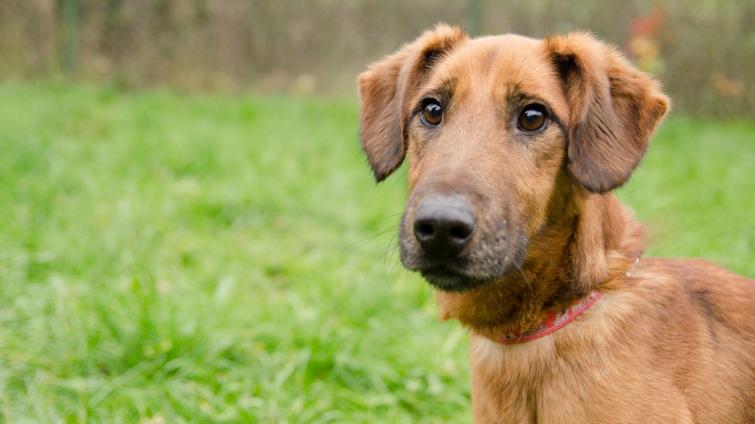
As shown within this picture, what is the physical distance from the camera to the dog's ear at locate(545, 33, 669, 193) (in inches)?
99.5

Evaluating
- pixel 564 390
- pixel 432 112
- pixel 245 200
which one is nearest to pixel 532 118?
pixel 432 112

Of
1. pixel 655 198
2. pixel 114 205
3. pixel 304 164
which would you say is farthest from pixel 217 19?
pixel 655 198

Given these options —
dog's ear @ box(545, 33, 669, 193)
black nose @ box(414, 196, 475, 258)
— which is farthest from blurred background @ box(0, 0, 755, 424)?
black nose @ box(414, 196, 475, 258)

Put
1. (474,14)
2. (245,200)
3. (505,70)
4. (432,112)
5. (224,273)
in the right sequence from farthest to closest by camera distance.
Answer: (474,14) < (245,200) < (224,273) < (432,112) < (505,70)

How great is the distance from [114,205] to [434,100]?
3.72 m

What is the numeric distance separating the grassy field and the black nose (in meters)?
1.06

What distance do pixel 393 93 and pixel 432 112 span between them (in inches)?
14.7

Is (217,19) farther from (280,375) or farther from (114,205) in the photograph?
(280,375)

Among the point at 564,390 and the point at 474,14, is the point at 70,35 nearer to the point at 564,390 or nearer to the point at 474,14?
the point at 474,14

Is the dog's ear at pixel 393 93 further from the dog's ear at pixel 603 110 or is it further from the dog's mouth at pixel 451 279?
the dog's mouth at pixel 451 279

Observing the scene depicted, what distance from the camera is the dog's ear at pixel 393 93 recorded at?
9.87 feet

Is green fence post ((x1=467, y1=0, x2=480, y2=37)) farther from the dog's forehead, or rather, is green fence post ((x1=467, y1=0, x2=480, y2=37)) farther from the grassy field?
the dog's forehead

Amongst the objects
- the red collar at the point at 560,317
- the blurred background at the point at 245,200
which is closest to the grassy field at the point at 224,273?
the blurred background at the point at 245,200

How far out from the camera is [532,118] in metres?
2.63
